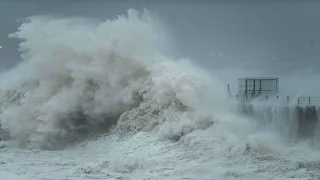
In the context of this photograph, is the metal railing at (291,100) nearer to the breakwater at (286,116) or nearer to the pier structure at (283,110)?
the pier structure at (283,110)

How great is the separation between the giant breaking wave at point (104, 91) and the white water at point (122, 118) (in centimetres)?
3

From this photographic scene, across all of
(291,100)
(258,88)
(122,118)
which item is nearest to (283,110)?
(291,100)

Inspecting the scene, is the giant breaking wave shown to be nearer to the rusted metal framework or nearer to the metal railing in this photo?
the metal railing

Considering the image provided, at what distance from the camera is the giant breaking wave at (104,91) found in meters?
15.6

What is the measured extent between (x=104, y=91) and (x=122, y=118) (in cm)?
137

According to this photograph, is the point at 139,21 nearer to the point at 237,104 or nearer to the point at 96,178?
the point at 237,104

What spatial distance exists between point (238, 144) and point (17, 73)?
13.1 metres

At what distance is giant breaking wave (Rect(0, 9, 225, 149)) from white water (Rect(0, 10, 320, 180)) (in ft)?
0.11

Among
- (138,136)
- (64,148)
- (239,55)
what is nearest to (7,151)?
(64,148)

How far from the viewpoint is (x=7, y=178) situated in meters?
12.1

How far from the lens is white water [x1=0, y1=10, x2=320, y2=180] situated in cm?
1231

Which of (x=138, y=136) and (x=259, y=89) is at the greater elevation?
(x=259, y=89)

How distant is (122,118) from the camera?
→ 1662cm

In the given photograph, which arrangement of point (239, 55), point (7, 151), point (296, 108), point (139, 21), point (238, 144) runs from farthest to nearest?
point (239, 55), point (139, 21), point (7, 151), point (296, 108), point (238, 144)
